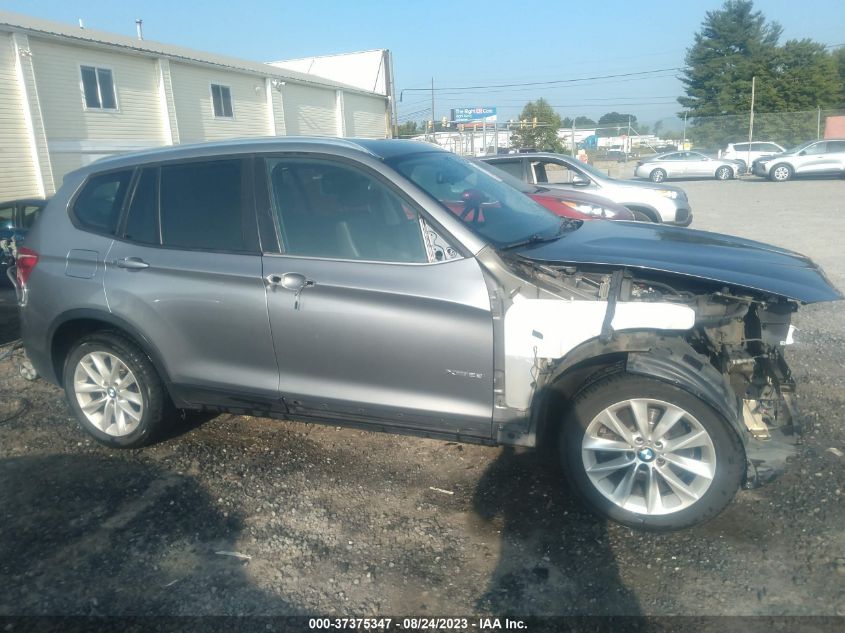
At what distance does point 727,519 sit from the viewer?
3.35 m

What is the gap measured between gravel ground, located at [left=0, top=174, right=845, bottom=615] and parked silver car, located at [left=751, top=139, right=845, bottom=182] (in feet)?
85.6

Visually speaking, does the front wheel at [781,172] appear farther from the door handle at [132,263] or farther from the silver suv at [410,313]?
the door handle at [132,263]

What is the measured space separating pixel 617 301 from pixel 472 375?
A: 80 centimetres

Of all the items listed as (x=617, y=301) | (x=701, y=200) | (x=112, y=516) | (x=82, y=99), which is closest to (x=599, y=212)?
(x=617, y=301)

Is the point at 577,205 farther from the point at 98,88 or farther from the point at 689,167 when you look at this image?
the point at 689,167

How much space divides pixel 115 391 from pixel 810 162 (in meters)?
29.0

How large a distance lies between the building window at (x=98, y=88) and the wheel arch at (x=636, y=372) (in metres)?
22.2

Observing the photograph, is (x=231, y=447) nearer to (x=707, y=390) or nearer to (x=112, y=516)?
(x=112, y=516)

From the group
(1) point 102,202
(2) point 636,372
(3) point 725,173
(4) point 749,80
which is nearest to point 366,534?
(2) point 636,372

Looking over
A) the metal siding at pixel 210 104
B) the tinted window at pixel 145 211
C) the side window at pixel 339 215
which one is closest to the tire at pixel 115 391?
the tinted window at pixel 145 211

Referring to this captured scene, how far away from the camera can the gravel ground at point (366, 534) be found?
2.88 metres

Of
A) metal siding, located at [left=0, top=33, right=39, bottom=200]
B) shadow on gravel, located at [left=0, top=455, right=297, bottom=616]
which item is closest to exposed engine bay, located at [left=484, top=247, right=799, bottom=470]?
shadow on gravel, located at [left=0, top=455, right=297, bottom=616]

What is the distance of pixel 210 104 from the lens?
2616 cm

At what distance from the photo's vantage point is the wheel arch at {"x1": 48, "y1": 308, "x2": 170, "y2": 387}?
4081mm
